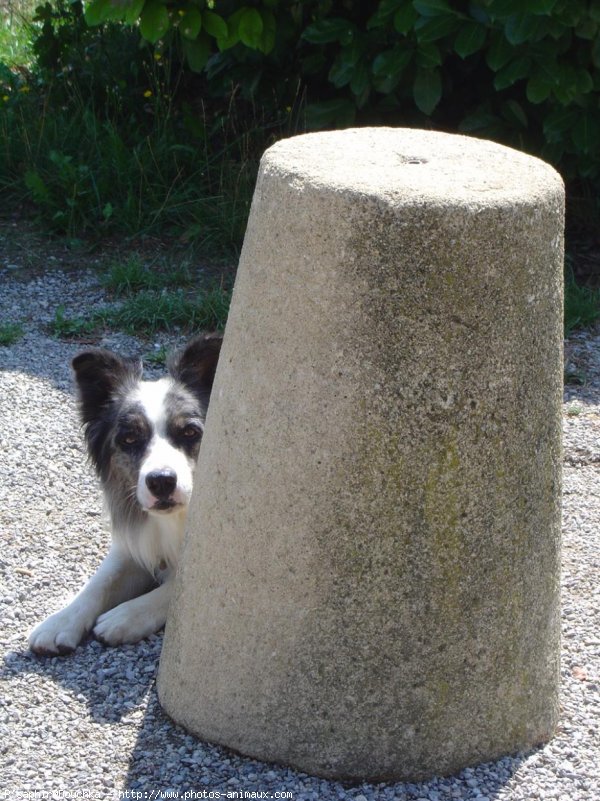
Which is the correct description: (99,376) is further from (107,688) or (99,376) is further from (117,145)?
(117,145)

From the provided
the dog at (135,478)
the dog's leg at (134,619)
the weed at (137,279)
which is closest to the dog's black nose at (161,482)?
the dog at (135,478)

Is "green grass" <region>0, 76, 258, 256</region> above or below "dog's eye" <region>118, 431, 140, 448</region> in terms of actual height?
below

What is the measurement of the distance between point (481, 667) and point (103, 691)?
1.31 m

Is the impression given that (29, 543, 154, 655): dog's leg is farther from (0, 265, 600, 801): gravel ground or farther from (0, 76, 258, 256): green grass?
(0, 76, 258, 256): green grass

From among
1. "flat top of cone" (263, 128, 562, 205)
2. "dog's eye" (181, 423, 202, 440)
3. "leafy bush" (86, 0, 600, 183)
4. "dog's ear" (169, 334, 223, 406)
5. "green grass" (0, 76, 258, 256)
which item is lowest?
"green grass" (0, 76, 258, 256)

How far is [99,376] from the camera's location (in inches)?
174

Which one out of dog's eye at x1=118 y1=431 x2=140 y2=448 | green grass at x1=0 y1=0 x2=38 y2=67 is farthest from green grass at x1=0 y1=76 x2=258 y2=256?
dog's eye at x1=118 y1=431 x2=140 y2=448

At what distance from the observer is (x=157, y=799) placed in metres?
3.18

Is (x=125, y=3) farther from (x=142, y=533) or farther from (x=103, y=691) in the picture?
(x=103, y=691)

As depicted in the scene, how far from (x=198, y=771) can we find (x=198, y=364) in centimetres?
168

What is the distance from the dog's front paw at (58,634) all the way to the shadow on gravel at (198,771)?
0.53 ft

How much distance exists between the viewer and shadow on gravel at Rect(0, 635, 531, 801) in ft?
10.4

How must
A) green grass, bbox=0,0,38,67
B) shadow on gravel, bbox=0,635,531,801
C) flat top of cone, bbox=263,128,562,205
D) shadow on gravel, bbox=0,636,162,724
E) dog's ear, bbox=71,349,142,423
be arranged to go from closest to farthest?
flat top of cone, bbox=263,128,562,205, shadow on gravel, bbox=0,635,531,801, shadow on gravel, bbox=0,636,162,724, dog's ear, bbox=71,349,142,423, green grass, bbox=0,0,38,67

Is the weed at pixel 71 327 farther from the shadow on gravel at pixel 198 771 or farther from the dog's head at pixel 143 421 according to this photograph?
the shadow on gravel at pixel 198 771
